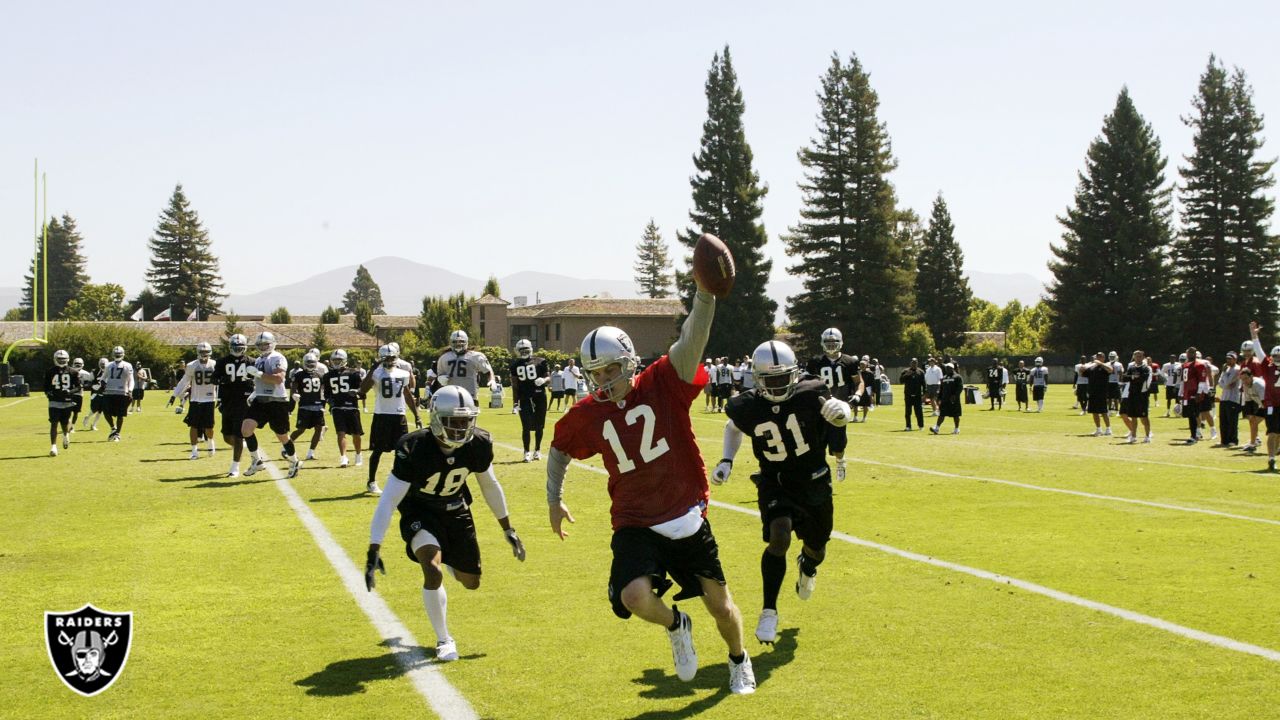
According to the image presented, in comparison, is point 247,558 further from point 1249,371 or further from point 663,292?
point 663,292

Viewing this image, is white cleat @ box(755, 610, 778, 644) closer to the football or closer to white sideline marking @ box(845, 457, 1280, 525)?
the football

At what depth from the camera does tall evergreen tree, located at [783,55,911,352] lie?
7181 cm

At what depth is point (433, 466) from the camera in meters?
6.73

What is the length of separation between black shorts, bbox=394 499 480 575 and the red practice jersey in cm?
148

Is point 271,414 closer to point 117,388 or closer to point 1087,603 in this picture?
point 117,388

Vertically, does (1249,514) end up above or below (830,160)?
below

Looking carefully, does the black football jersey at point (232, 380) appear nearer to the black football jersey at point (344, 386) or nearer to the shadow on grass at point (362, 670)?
the black football jersey at point (344, 386)

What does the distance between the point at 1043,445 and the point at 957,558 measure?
45.1ft

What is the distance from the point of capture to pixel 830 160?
7331 centimetres

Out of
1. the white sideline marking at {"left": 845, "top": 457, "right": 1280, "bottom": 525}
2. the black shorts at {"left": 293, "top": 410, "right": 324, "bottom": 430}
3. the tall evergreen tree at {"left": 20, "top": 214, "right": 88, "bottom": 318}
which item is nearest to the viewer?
the white sideline marking at {"left": 845, "top": 457, "right": 1280, "bottom": 525}

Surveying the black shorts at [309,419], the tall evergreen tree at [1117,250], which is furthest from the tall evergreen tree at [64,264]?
the black shorts at [309,419]

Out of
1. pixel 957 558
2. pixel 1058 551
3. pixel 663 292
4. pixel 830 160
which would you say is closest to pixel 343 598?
pixel 957 558

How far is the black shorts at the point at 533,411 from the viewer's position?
64.3 feet

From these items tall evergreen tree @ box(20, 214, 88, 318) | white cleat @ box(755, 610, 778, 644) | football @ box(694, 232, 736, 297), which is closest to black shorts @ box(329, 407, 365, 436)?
white cleat @ box(755, 610, 778, 644)
